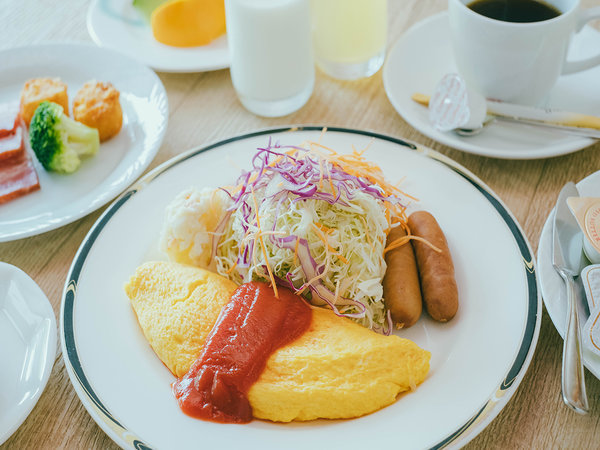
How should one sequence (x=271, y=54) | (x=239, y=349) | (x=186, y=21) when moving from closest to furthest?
(x=239, y=349) < (x=271, y=54) < (x=186, y=21)

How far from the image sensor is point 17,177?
223cm

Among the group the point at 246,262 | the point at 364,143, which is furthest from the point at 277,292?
the point at 364,143

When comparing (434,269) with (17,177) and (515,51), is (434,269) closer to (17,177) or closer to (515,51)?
(515,51)

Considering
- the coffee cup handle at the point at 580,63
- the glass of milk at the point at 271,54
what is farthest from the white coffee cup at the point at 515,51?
the glass of milk at the point at 271,54

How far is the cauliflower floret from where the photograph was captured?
1831mm

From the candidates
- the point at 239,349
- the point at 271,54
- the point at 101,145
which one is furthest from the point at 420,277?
the point at 101,145

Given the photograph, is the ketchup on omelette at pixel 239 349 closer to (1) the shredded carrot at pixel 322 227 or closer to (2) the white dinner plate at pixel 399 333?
(2) the white dinner plate at pixel 399 333

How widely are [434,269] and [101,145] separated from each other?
4.67 ft

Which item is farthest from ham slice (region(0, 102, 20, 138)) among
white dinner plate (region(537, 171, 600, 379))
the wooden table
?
white dinner plate (region(537, 171, 600, 379))

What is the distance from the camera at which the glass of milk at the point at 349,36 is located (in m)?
2.49

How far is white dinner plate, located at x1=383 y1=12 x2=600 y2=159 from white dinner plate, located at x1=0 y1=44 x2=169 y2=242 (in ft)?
3.15

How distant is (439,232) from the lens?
1.81 metres

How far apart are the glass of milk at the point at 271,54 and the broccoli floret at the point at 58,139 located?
0.63 metres

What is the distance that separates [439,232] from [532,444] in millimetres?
625
